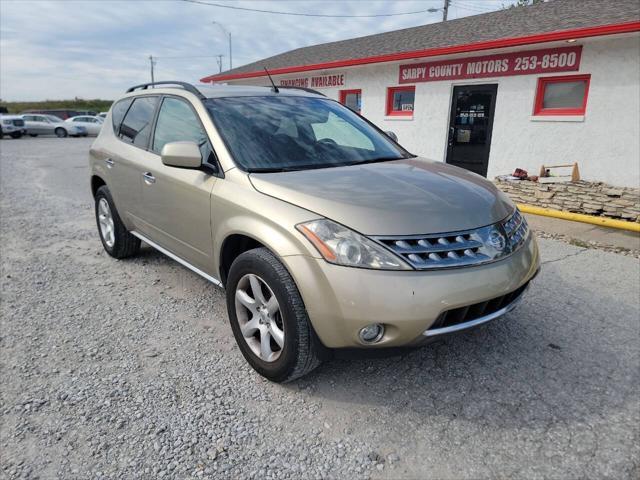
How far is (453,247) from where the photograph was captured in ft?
7.80

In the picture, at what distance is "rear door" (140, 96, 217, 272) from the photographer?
10.5ft

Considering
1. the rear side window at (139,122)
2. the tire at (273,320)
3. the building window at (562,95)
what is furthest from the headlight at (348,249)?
the building window at (562,95)

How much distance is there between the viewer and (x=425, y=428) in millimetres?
2412

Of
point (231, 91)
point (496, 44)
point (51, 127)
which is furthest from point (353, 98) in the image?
point (51, 127)

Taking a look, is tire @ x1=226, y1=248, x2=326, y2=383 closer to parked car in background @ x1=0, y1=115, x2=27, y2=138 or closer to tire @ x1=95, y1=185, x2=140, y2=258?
tire @ x1=95, y1=185, x2=140, y2=258

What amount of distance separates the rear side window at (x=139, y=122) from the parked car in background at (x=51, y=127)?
31664 millimetres

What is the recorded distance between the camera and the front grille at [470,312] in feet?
7.71

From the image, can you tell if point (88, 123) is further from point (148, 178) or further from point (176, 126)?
point (176, 126)

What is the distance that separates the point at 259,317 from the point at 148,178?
1809mm

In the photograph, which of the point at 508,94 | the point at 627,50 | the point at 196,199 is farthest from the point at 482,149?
the point at 196,199

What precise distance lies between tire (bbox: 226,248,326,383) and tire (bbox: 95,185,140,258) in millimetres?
2407

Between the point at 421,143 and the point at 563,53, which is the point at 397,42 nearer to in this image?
the point at 421,143

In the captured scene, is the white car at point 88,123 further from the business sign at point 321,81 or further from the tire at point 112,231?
the tire at point 112,231

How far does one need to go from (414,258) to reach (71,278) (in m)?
3.70
